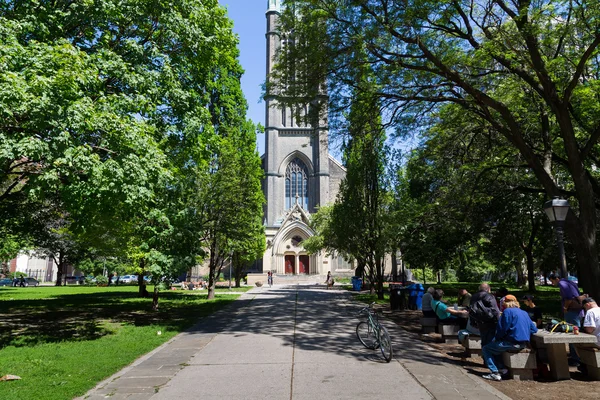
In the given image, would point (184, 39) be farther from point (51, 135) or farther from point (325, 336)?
point (325, 336)

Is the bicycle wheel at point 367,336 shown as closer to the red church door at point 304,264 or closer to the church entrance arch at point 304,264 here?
the church entrance arch at point 304,264

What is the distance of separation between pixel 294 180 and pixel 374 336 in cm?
4783

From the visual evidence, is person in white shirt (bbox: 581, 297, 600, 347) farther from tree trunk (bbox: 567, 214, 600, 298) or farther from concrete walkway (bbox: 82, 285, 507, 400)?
tree trunk (bbox: 567, 214, 600, 298)

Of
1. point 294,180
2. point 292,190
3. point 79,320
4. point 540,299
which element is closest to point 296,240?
point 292,190

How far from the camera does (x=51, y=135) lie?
820cm

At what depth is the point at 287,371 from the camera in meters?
6.99

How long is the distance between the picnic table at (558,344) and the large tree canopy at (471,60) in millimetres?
5344

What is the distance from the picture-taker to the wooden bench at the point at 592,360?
21.3ft

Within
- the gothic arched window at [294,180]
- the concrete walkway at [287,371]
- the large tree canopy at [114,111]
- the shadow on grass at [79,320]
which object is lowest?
the concrete walkway at [287,371]

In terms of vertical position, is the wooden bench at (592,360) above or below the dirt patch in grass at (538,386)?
above

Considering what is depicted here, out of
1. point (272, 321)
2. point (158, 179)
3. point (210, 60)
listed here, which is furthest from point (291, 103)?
point (272, 321)

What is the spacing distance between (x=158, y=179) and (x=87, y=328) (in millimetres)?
5333

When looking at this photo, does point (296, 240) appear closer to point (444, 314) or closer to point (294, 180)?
point (294, 180)

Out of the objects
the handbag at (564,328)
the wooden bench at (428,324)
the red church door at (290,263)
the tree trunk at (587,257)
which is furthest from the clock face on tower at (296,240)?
the handbag at (564,328)
